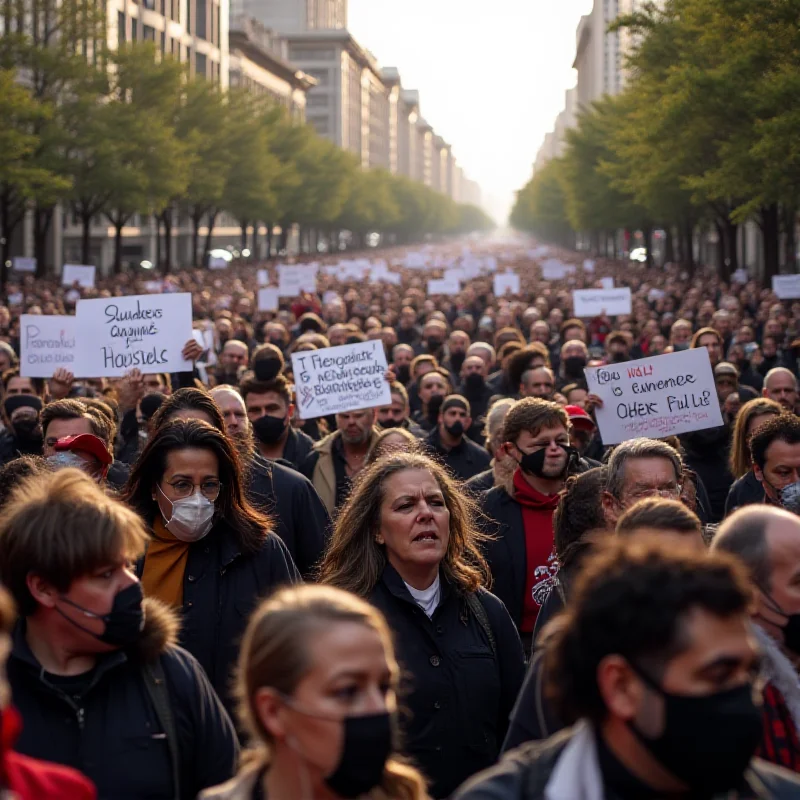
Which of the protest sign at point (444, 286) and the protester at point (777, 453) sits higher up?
the protest sign at point (444, 286)

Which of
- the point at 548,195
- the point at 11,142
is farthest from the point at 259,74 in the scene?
the point at 11,142

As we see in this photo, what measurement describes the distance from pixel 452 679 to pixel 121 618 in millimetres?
1425

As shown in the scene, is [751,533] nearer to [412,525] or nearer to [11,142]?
[412,525]

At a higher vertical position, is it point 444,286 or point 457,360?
point 444,286

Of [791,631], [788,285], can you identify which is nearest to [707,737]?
[791,631]

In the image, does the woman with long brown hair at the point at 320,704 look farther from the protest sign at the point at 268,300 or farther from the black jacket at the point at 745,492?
the protest sign at the point at 268,300

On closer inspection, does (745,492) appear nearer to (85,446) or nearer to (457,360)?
(85,446)

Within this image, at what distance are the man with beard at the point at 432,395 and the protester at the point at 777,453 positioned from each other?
15.6ft

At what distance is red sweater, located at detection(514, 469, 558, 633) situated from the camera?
6312 mm

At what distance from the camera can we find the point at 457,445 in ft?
34.1

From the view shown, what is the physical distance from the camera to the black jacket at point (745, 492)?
7789mm

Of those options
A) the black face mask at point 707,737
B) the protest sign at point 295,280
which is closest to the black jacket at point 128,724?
the black face mask at point 707,737

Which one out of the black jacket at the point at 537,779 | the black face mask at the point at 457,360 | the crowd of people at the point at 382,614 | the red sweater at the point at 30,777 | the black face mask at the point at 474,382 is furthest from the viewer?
the black face mask at the point at 457,360

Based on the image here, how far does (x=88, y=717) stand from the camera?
3764 mm
